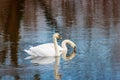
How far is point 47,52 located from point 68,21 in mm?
5631

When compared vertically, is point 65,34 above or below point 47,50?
below

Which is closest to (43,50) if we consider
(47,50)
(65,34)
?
(47,50)

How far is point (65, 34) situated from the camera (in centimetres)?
1736

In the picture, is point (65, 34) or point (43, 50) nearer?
point (43, 50)

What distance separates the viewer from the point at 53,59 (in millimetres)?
14117

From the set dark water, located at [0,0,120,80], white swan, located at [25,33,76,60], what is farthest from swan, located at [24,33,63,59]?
dark water, located at [0,0,120,80]

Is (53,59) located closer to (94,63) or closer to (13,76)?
(94,63)

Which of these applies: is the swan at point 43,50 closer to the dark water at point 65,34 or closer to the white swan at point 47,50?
the white swan at point 47,50

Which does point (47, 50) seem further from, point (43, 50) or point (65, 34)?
point (65, 34)

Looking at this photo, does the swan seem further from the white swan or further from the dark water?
the dark water

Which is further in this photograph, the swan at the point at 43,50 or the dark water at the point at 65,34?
the swan at the point at 43,50

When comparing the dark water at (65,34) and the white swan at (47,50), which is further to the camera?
the white swan at (47,50)

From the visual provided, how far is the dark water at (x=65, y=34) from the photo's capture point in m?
12.3

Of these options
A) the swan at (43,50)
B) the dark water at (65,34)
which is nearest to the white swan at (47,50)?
the swan at (43,50)
